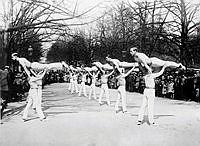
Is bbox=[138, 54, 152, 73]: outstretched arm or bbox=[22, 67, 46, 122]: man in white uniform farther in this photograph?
bbox=[22, 67, 46, 122]: man in white uniform

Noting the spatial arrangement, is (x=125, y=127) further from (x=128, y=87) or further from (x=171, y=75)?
(x=128, y=87)

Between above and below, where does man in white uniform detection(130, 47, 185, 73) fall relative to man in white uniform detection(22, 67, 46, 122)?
above

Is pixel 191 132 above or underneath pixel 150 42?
underneath

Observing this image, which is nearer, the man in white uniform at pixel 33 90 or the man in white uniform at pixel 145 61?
the man in white uniform at pixel 145 61

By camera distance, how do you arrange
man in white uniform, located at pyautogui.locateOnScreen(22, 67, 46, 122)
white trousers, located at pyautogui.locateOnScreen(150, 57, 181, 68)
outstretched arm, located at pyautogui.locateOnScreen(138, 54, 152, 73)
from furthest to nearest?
1. man in white uniform, located at pyautogui.locateOnScreen(22, 67, 46, 122)
2. white trousers, located at pyautogui.locateOnScreen(150, 57, 181, 68)
3. outstretched arm, located at pyautogui.locateOnScreen(138, 54, 152, 73)

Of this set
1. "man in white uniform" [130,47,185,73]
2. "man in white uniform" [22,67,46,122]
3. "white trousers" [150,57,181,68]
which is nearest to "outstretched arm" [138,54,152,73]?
"man in white uniform" [130,47,185,73]

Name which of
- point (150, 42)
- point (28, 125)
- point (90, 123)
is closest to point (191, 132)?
point (90, 123)

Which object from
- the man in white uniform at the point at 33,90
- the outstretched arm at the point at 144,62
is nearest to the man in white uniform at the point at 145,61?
the outstretched arm at the point at 144,62

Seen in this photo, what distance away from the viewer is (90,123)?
1041 cm

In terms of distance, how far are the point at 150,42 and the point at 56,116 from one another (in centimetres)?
1320

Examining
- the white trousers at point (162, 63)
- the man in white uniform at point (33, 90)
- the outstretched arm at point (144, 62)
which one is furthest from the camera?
the man in white uniform at point (33, 90)

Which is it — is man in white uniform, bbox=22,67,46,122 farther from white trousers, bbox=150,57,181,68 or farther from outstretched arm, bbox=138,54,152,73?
white trousers, bbox=150,57,181,68

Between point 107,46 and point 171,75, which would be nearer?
point 171,75

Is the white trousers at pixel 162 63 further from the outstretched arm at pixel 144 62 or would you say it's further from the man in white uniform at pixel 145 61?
the outstretched arm at pixel 144 62
